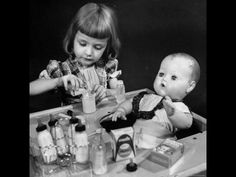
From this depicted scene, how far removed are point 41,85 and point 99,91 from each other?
381mm

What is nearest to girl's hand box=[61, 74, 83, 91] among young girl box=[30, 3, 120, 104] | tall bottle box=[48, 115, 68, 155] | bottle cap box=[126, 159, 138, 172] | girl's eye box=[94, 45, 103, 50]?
young girl box=[30, 3, 120, 104]

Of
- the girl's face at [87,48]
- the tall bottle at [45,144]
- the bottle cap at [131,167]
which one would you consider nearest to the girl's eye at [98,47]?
the girl's face at [87,48]

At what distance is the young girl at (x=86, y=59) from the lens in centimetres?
182

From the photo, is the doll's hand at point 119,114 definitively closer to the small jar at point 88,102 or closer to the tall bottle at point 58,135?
the small jar at point 88,102

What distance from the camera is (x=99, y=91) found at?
2.02 meters

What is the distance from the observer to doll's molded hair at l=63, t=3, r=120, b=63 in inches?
71.3

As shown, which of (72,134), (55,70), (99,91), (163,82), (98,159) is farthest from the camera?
(99,91)

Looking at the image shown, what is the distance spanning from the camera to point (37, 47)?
176 cm

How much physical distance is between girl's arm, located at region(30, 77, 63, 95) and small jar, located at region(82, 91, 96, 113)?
0.20 metres

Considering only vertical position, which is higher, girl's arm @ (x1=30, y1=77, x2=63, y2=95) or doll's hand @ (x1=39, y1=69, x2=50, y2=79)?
doll's hand @ (x1=39, y1=69, x2=50, y2=79)

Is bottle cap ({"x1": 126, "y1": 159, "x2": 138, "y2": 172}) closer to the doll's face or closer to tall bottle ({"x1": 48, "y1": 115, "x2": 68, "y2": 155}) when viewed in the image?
tall bottle ({"x1": 48, "y1": 115, "x2": 68, "y2": 155})

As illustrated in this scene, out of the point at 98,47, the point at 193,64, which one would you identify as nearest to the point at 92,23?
the point at 98,47

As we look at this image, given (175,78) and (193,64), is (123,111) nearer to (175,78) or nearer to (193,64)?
(175,78)

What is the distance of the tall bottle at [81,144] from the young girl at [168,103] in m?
0.33
